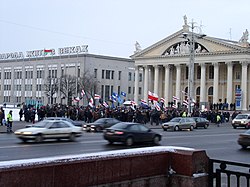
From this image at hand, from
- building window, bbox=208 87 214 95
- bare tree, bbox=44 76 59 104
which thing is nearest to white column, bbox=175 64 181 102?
building window, bbox=208 87 214 95

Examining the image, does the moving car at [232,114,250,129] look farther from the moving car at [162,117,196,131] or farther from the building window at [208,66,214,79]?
the building window at [208,66,214,79]

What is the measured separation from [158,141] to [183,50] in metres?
66.4

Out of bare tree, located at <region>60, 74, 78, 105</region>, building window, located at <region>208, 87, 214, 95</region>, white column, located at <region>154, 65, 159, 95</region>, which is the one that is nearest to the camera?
building window, located at <region>208, 87, 214, 95</region>

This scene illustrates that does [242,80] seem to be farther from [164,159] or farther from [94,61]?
[164,159]

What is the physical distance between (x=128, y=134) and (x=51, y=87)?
76.9 metres

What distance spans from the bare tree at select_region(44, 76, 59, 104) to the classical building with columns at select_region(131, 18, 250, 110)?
58.5 feet

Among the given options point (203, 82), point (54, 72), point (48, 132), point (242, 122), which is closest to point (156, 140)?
point (48, 132)

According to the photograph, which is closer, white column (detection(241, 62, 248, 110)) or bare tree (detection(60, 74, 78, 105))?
white column (detection(241, 62, 248, 110))

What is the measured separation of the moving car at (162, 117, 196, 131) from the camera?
40438 millimetres

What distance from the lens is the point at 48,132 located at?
24.6m

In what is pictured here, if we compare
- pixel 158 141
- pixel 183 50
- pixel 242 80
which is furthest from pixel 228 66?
pixel 158 141

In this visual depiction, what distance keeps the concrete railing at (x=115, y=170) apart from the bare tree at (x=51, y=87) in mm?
86451

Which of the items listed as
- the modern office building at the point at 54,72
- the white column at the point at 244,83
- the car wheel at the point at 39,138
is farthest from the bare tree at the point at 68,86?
the car wheel at the point at 39,138

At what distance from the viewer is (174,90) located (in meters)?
97.6
